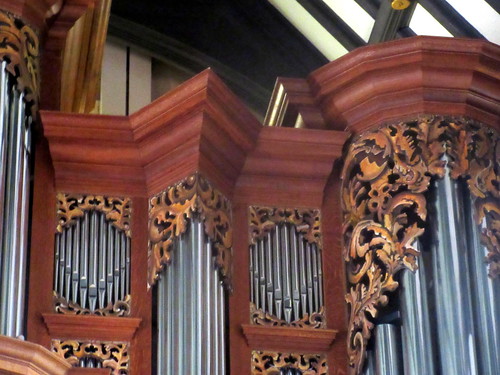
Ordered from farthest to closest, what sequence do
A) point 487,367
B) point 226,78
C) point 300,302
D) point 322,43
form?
point 226,78 < point 322,43 < point 300,302 < point 487,367

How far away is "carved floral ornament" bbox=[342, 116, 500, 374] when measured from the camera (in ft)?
29.1

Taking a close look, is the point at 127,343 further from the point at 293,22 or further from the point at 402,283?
Result: the point at 293,22

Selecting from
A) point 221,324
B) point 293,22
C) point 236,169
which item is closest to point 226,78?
point 293,22

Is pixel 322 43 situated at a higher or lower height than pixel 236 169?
higher

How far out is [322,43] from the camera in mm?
12352

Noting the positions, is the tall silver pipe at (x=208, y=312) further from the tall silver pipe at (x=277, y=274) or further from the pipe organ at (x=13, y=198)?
the pipe organ at (x=13, y=198)

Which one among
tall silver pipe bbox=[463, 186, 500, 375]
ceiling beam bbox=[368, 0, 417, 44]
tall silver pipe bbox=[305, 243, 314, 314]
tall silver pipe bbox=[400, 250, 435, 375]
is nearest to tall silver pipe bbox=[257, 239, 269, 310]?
Answer: tall silver pipe bbox=[305, 243, 314, 314]

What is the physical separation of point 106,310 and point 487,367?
200cm

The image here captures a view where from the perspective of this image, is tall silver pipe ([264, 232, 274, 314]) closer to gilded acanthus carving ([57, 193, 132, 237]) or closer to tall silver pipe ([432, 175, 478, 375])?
gilded acanthus carving ([57, 193, 132, 237])

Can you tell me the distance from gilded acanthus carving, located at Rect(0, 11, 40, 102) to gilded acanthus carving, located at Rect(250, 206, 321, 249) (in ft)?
4.54

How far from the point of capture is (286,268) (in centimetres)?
917

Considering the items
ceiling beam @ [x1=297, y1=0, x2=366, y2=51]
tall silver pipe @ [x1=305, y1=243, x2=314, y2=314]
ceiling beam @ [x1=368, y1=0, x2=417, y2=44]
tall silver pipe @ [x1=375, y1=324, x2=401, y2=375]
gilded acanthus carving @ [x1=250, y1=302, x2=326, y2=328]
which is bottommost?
tall silver pipe @ [x1=375, y1=324, x2=401, y2=375]

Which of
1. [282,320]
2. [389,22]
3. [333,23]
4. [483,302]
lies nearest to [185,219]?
[282,320]

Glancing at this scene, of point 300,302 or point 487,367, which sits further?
point 300,302
